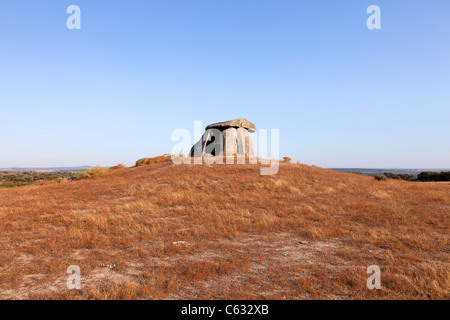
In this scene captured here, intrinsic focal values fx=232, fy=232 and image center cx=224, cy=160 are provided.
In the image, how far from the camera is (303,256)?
235 inches

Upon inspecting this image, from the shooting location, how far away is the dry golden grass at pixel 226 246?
4.41 m

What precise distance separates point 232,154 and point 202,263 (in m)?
21.3

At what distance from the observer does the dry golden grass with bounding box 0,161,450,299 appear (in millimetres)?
4414

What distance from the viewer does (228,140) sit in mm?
27234

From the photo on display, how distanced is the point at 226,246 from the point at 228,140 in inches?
834

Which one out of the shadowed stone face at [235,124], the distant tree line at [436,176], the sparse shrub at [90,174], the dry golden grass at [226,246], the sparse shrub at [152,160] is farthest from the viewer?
the distant tree line at [436,176]

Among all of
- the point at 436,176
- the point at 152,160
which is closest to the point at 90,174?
the point at 152,160

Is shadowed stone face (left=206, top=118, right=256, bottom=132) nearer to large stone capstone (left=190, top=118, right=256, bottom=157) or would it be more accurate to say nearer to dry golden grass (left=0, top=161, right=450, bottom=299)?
large stone capstone (left=190, top=118, right=256, bottom=157)

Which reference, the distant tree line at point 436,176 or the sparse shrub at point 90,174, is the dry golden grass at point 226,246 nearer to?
the sparse shrub at point 90,174

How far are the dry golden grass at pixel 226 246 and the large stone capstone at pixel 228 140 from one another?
1474cm

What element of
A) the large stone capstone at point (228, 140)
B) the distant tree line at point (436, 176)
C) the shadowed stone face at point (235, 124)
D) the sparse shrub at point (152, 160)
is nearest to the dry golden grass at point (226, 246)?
the large stone capstone at point (228, 140)
